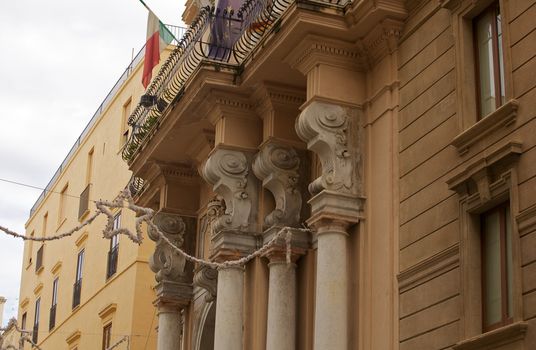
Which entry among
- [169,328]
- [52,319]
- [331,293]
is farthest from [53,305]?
[331,293]

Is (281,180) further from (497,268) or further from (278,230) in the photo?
(497,268)

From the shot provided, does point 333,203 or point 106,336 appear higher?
point 106,336

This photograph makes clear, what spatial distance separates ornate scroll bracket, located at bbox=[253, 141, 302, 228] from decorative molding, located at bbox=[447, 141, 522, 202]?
4.17m

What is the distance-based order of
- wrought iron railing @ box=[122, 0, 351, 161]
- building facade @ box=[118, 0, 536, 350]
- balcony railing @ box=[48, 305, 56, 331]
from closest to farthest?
building facade @ box=[118, 0, 536, 350]
wrought iron railing @ box=[122, 0, 351, 161]
balcony railing @ box=[48, 305, 56, 331]

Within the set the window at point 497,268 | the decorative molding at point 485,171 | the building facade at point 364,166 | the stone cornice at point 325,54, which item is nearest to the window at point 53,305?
the building facade at point 364,166

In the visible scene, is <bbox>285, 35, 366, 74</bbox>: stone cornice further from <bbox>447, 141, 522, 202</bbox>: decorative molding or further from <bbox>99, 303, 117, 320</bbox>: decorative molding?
<bbox>99, 303, 117, 320</bbox>: decorative molding

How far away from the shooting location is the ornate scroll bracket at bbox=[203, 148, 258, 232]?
673 inches

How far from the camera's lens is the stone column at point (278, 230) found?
1575cm

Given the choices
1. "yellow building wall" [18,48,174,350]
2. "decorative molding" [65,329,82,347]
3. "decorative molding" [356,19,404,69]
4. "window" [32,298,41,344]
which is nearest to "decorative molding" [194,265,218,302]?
"decorative molding" [356,19,404,69]

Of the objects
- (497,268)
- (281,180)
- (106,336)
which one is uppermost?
(106,336)

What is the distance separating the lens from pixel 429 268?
12922mm

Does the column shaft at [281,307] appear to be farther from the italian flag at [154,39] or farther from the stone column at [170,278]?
the italian flag at [154,39]

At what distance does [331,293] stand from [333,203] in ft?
3.63

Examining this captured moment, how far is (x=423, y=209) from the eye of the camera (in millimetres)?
13289
